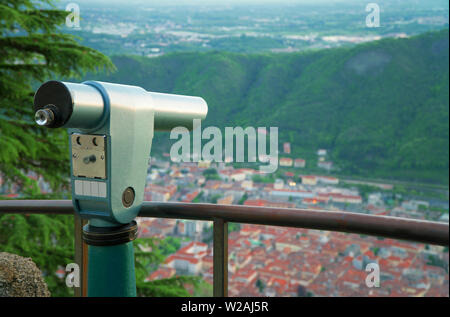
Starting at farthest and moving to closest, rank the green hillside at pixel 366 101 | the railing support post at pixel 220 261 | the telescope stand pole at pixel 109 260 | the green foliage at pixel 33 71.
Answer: the green hillside at pixel 366 101
the green foliage at pixel 33 71
the railing support post at pixel 220 261
the telescope stand pole at pixel 109 260

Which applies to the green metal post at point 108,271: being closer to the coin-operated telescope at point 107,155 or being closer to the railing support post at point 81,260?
the coin-operated telescope at point 107,155

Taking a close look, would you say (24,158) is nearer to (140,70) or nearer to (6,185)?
(6,185)

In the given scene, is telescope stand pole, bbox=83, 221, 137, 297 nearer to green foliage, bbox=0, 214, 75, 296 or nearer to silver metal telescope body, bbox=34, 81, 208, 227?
silver metal telescope body, bbox=34, 81, 208, 227

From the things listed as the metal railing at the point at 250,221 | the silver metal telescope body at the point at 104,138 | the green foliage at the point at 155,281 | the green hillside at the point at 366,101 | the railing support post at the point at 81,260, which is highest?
the green hillside at the point at 366,101

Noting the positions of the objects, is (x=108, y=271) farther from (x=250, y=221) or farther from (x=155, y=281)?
(x=155, y=281)

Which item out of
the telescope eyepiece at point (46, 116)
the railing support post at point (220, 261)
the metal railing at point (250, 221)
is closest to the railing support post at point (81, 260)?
the metal railing at point (250, 221)

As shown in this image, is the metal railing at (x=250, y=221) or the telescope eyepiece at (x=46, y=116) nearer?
the telescope eyepiece at (x=46, y=116)
